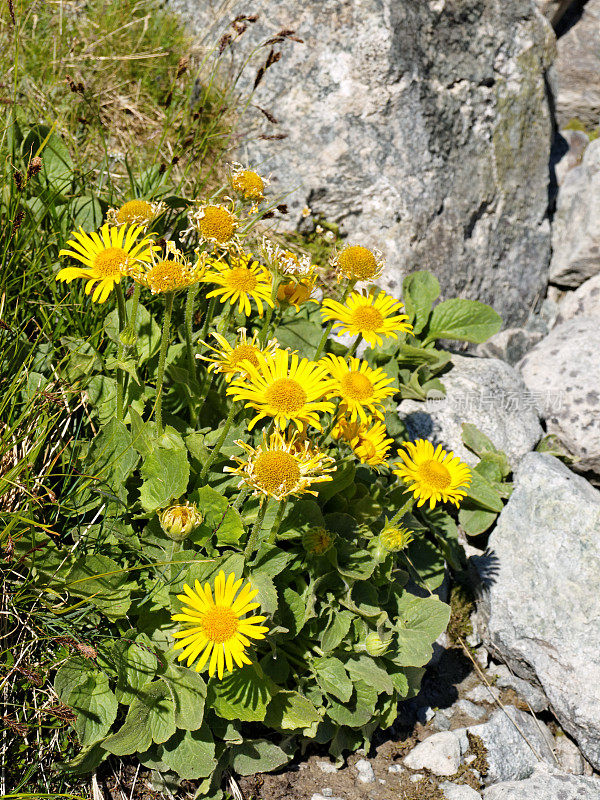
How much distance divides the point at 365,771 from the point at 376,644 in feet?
2.16

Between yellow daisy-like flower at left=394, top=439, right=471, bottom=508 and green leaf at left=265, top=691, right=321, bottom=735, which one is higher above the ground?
yellow daisy-like flower at left=394, top=439, right=471, bottom=508

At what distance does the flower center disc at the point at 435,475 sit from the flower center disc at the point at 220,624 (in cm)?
101

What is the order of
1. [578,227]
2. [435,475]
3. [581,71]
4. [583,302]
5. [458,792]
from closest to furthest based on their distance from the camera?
[435,475]
[458,792]
[583,302]
[578,227]
[581,71]

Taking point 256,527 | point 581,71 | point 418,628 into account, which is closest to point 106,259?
point 256,527

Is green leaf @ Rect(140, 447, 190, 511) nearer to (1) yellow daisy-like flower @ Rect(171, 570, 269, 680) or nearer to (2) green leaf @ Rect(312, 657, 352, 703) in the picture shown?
(1) yellow daisy-like flower @ Rect(171, 570, 269, 680)

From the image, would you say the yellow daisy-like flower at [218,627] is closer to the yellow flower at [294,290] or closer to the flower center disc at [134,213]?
the yellow flower at [294,290]

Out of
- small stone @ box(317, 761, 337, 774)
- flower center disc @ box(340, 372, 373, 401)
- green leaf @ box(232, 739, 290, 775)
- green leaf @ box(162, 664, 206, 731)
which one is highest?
flower center disc @ box(340, 372, 373, 401)

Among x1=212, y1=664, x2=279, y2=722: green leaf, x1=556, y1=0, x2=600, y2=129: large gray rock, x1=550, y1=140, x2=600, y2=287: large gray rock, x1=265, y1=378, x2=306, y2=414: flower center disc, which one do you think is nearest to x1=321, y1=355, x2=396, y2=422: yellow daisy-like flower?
x1=265, y1=378, x2=306, y2=414: flower center disc

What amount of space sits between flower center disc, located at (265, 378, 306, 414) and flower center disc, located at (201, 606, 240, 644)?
0.67 metres

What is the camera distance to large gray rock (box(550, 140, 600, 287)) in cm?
552

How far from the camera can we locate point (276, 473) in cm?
221

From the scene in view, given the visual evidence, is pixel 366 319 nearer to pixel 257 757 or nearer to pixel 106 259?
pixel 106 259

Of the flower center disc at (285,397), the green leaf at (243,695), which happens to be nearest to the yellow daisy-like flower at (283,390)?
the flower center disc at (285,397)

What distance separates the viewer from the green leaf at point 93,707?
2.44 meters
